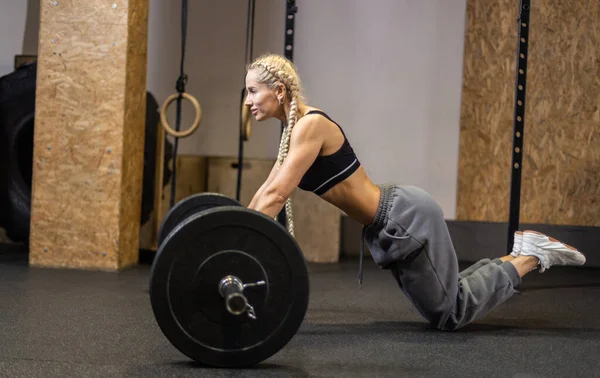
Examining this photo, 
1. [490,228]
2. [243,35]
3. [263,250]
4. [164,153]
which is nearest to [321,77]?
[243,35]

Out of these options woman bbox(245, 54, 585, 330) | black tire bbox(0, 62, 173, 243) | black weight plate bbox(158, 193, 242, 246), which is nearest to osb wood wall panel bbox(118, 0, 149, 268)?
black tire bbox(0, 62, 173, 243)

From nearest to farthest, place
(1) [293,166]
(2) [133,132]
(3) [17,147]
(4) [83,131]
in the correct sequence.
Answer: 1. (1) [293,166]
2. (4) [83,131]
3. (2) [133,132]
4. (3) [17,147]

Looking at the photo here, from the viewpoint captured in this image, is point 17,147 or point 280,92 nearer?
point 280,92

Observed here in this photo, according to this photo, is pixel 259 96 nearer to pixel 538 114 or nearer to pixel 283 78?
pixel 283 78

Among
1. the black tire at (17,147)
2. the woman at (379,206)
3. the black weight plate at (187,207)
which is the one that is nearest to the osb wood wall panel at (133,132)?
the black tire at (17,147)

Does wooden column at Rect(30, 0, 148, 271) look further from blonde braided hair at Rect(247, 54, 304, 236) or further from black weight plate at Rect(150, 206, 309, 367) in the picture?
black weight plate at Rect(150, 206, 309, 367)

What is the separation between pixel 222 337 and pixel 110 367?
337 millimetres

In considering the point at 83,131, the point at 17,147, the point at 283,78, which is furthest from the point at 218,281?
the point at 17,147

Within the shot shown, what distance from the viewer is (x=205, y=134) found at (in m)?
5.22

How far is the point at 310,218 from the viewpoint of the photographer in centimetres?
491

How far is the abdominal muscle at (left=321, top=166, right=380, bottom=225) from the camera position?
2648 mm

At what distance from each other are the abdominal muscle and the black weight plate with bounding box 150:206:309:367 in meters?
0.57

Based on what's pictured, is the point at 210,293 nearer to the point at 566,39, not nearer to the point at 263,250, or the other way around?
the point at 263,250

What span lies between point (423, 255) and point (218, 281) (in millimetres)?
892
